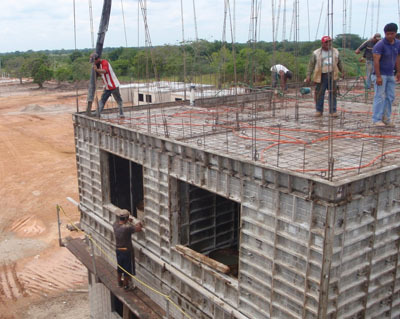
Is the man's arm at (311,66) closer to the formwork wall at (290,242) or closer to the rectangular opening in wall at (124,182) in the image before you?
the formwork wall at (290,242)

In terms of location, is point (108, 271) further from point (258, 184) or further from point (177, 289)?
point (258, 184)

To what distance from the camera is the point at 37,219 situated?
20.2 m

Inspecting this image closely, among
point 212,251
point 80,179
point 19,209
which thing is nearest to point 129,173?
point 80,179

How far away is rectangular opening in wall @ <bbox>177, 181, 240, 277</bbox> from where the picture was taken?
7.64 meters

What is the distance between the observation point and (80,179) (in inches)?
418

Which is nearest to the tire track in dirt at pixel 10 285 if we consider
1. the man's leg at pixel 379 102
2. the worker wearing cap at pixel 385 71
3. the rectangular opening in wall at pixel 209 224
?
the rectangular opening in wall at pixel 209 224

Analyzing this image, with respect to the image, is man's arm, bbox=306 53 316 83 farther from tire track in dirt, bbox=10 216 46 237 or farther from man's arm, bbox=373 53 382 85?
tire track in dirt, bbox=10 216 46 237

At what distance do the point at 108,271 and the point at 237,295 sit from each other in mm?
4253

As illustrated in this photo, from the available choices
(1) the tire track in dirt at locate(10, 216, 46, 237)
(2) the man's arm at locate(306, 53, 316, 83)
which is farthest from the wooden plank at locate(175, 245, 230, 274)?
(1) the tire track in dirt at locate(10, 216, 46, 237)

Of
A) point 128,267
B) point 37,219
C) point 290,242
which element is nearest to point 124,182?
point 128,267

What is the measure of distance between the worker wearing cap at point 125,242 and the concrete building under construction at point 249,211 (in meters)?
0.26

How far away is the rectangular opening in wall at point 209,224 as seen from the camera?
7641mm

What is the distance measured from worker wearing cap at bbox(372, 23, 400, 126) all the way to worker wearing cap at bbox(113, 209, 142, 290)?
5170 millimetres

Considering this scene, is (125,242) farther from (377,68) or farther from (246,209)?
(377,68)
